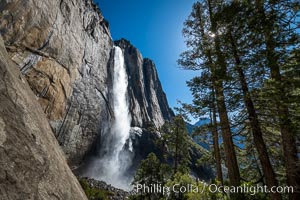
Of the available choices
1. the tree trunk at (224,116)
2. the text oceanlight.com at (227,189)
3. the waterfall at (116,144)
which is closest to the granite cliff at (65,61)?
the waterfall at (116,144)

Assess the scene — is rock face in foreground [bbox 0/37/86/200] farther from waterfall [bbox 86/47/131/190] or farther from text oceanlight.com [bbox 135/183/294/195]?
waterfall [bbox 86/47/131/190]

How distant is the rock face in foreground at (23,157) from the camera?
6.07ft

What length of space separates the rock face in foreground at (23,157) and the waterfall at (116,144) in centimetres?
2618

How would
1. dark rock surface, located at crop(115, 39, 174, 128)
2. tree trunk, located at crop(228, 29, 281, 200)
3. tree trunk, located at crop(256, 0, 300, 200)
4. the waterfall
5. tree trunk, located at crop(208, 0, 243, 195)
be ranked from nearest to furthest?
tree trunk, located at crop(228, 29, 281, 200) < tree trunk, located at crop(256, 0, 300, 200) < tree trunk, located at crop(208, 0, 243, 195) < the waterfall < dark rock surface, located at crop(115, 39, 174, 128)

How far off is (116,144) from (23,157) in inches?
1193

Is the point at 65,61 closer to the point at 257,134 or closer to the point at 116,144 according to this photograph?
the point at 116,144

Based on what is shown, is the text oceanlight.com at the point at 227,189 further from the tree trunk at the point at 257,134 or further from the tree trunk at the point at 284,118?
the tree trunk at the point at 284,118

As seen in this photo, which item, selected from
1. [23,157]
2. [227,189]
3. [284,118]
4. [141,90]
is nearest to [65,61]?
[227,189]

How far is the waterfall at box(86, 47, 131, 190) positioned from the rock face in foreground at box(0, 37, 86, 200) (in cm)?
2618

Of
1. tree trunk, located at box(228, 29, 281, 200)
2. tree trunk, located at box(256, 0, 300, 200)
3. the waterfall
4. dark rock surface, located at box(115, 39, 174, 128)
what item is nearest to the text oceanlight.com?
tree trunk, located at box(228, 29, 281, 200)

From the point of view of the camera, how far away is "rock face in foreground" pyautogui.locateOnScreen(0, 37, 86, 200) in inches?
72.9

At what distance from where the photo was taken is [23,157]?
2100 mm

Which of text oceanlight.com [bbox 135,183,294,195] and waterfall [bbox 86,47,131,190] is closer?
text oceanlight.com [bbox 135,183,294,195]

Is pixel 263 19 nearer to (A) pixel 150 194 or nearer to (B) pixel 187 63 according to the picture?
(B) pixel 187 63
